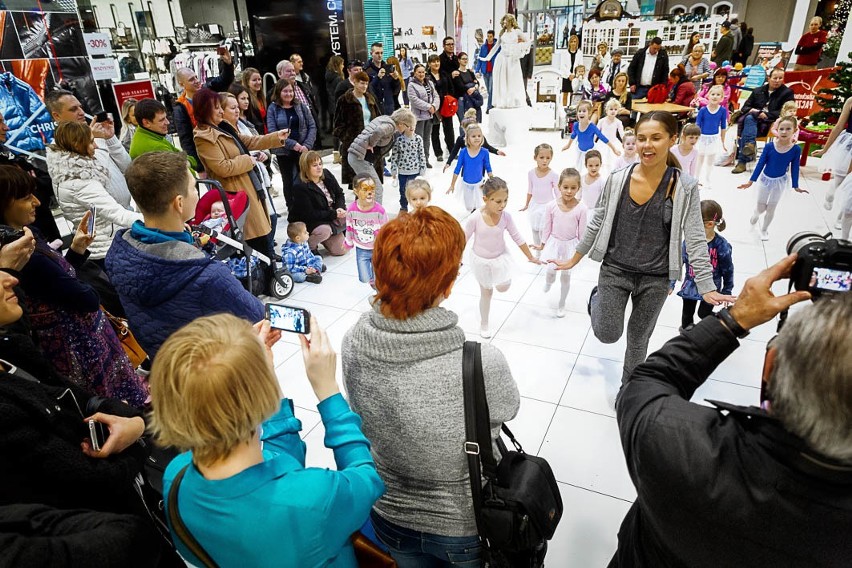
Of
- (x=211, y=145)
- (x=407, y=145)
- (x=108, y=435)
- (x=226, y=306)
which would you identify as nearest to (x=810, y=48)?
(x=407, y=145)

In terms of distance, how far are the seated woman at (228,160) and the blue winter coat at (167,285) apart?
199cm

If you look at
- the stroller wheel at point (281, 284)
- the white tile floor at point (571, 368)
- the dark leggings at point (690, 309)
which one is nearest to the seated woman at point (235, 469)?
the white tile floor at point (571, 368)

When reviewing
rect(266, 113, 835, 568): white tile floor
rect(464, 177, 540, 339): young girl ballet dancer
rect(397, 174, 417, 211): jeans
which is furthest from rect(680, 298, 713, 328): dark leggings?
rect(397, 174, 417, 211): jeans

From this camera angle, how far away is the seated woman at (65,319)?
2049mm

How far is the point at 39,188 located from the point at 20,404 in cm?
320

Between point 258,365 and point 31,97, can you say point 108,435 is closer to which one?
point 258,365

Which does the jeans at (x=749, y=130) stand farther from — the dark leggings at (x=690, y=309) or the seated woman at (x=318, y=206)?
the seated woman at (x=318, y=206)

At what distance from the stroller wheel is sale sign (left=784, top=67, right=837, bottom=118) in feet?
31.2

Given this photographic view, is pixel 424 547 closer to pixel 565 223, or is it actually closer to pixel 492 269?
pixel 492 269

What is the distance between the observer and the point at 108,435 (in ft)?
5.00

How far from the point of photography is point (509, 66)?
10.2 m

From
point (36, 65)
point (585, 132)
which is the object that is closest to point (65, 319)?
point (585, 132)

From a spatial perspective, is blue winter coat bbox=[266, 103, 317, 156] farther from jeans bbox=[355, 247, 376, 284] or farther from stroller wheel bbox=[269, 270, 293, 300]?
jeans bbox=[355, 247, 376, 284]

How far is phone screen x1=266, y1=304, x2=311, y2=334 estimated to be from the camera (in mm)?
1343
